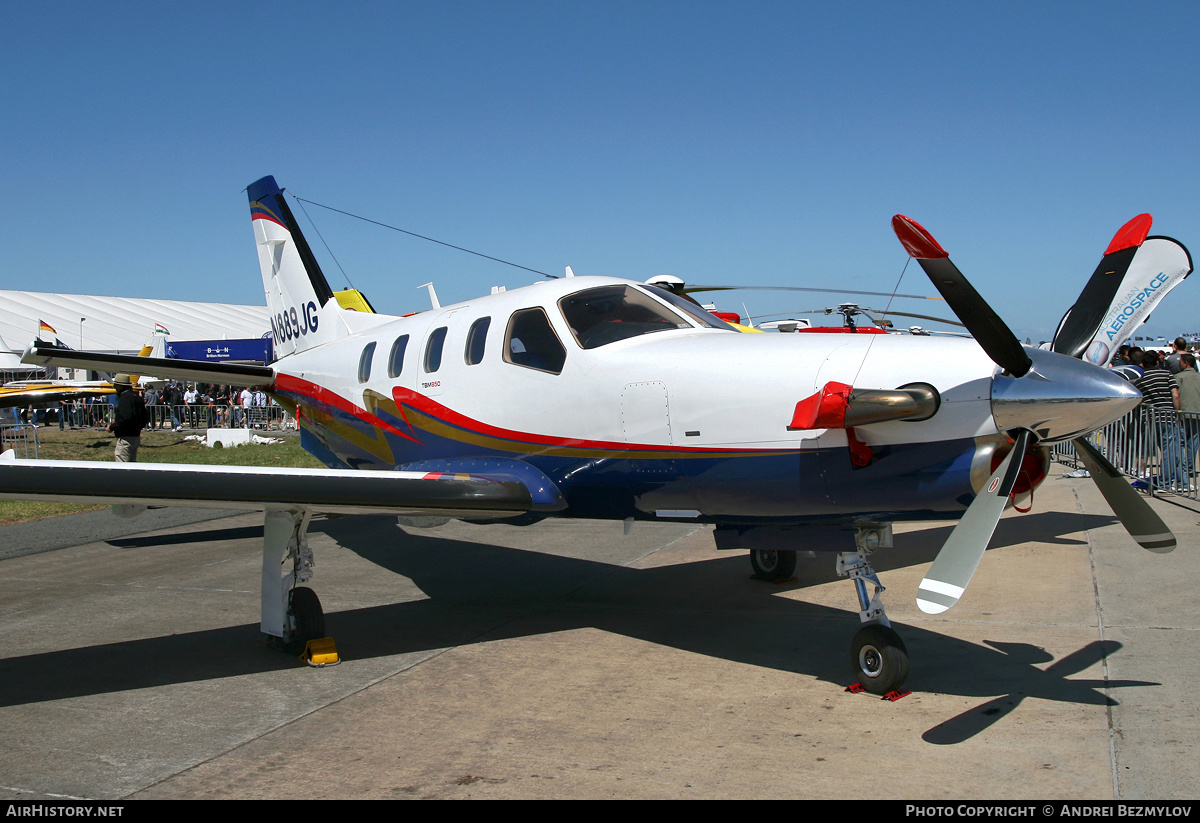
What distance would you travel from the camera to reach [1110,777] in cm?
394

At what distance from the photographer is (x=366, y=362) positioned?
27.5 ft

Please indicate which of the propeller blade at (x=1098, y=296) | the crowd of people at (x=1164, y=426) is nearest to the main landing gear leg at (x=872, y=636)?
the propeller blade at (x=1098, y=296)

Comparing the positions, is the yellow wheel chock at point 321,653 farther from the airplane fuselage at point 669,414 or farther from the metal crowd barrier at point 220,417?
the metal crowd barrier at point 220,417

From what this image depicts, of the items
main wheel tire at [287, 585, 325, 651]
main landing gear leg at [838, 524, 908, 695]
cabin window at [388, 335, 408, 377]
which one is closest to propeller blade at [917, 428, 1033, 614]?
main landing gear leg at [838, 524, 908, 695]

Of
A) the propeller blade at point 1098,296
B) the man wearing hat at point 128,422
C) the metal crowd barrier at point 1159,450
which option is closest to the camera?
the propeller blade at point 1098,296

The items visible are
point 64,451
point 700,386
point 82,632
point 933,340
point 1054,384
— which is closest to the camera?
point 1054,384

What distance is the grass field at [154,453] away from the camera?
14.2 m

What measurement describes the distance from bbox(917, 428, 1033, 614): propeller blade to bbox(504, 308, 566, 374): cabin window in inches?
111

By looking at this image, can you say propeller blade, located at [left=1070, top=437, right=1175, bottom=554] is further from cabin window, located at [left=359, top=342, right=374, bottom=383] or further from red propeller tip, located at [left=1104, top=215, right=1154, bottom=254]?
cabin window, located at [left=359, top=342, right=374, bottom=383]

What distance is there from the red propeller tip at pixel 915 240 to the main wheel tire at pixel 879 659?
228cm

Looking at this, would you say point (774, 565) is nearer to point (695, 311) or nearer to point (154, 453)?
point (695, 311)
